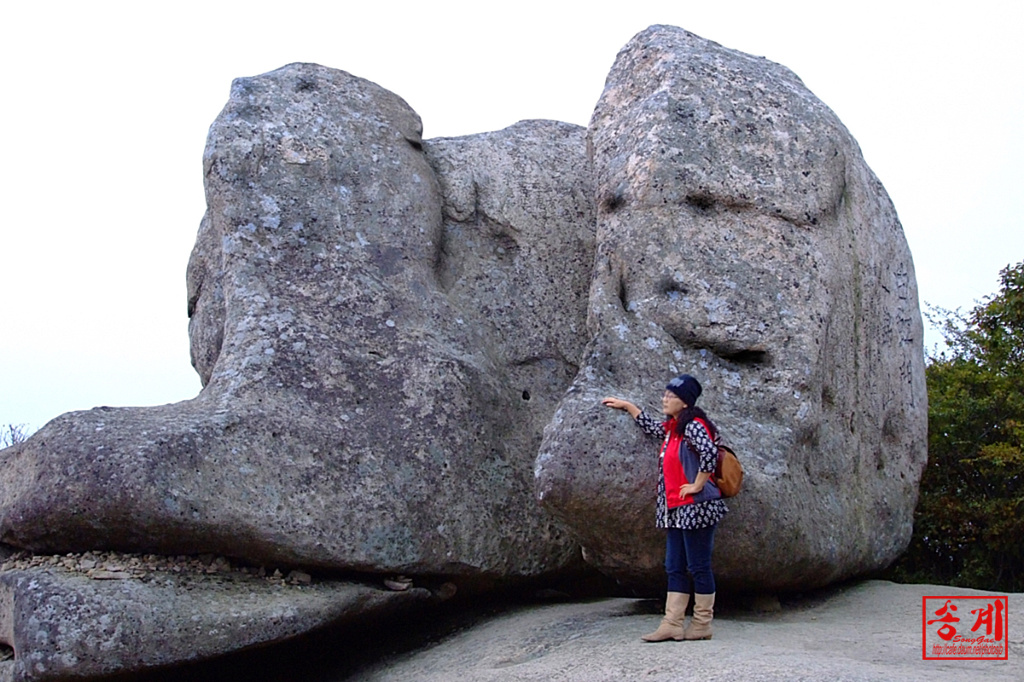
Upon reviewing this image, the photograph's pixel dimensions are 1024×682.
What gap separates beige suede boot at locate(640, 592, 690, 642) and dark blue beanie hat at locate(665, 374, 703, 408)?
997 mm

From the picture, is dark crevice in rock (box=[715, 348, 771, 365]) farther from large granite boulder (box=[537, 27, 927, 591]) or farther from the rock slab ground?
the rock slab ground

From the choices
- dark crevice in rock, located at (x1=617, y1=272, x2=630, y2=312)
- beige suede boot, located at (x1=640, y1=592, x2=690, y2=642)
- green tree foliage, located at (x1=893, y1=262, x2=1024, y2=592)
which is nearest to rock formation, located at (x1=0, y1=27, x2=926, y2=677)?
dark crevice in rock, located at (x1=617, y1=272, x2=630, y2=312)

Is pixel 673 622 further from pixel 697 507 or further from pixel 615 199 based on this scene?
pixel 615 199

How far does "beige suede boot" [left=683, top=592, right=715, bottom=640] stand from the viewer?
5762 mm

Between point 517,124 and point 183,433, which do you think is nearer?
point 183,433

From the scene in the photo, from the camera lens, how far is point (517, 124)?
375 inches

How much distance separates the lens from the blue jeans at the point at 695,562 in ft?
19.1

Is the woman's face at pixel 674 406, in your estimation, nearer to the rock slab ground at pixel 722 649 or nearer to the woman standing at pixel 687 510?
the woman standing at pixel 687 510

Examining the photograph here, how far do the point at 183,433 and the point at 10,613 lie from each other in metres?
1.29

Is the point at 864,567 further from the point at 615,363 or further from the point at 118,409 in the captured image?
the point at 118,409

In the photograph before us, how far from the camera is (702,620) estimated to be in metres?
5.77

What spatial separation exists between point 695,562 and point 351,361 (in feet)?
8.70

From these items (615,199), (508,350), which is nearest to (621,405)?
(615,199)

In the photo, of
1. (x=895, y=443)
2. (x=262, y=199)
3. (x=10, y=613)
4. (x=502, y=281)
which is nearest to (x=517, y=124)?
(x=502, y=281)
